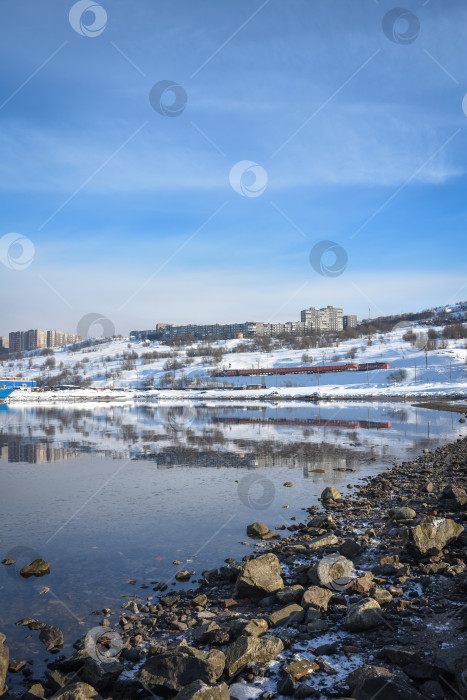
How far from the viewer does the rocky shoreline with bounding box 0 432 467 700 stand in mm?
5520

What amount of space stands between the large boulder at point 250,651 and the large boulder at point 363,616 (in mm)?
1068

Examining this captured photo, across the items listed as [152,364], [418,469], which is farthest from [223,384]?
[418,469]

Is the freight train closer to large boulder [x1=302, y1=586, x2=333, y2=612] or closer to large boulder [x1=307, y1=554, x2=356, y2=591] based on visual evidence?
large boulder [x1=307, y1=554, x2=356, y2=591]

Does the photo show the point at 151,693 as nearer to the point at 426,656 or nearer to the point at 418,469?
the point at 426,656

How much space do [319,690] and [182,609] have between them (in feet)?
10.2

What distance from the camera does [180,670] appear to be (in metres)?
5.79

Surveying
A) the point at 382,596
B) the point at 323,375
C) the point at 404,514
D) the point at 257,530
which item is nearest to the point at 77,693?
the point at 382,596

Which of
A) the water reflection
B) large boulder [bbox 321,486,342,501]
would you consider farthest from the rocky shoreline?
the water reflection

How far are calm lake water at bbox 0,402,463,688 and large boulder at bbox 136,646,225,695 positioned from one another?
5.88 ft

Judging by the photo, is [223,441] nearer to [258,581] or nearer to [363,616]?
[258,581]

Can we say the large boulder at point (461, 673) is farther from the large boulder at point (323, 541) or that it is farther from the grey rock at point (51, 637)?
the large boulder at point (323, 541)

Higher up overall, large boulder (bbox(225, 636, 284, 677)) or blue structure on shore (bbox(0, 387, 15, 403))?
large boulder (bbox(225, 636, 284, 677))

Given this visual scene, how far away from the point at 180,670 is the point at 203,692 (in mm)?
833

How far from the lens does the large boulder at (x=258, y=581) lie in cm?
826
